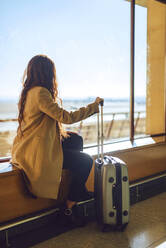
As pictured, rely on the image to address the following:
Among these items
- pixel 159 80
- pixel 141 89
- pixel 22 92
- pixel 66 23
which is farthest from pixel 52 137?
pixel 66 23

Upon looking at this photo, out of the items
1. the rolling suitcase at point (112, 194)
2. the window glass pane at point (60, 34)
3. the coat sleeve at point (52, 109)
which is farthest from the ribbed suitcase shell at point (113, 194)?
the window glass pane at point (60, 34)

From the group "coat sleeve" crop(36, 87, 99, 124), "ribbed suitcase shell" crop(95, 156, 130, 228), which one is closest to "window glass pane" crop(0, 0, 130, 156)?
"coat sleeve" crop(36, 87, 99, 124)

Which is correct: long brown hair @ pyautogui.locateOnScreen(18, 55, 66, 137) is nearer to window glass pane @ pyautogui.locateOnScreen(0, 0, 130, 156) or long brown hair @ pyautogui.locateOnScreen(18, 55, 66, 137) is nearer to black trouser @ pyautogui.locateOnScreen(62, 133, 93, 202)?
window glass pane @ pyautogui.locateOnScreen(0, 0, 130, 156)

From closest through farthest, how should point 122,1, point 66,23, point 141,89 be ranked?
point 122,1 → point 141,89 → point 66,23

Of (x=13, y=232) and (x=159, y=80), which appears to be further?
(x=159, y=80)

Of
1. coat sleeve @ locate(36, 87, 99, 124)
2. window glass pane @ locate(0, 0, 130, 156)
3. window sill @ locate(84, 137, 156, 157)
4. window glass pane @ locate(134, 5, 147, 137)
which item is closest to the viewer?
coat sleeve @ locate(36, 87, 99, 124)

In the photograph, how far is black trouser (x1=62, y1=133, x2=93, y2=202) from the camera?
1883 millimetres

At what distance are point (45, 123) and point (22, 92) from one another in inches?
11.4

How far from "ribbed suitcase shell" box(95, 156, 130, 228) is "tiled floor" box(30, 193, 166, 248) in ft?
0.35

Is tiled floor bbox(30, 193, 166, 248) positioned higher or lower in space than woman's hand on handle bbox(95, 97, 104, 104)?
lower

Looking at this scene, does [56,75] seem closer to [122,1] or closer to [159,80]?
[122,1]

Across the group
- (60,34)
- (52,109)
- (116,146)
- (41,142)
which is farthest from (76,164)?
(60,34)

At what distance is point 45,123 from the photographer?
175 centimetres

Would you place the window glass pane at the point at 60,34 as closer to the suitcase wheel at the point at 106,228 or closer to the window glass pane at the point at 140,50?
the window glass pane at the point at 140,50
